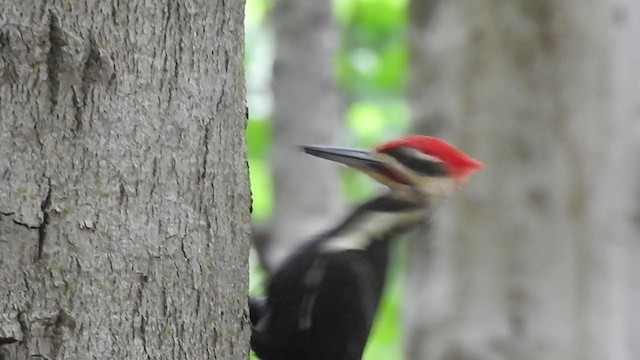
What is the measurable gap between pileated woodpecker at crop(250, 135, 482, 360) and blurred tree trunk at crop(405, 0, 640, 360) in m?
1.38

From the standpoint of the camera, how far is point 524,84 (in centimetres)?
302

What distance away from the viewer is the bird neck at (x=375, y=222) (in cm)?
158

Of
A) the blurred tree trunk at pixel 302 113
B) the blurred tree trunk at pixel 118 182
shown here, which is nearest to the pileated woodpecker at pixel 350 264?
the blurred tree trunk at pixel 118 182

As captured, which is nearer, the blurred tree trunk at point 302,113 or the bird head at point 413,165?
the bird head at point 413,165

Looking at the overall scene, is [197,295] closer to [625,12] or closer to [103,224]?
[103,224]

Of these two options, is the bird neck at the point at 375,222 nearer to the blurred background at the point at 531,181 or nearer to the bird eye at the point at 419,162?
the bird eye at the point at 419,162

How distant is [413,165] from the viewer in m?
1.65

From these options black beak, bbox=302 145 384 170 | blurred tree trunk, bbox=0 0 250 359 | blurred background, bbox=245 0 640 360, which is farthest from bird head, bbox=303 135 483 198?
blurred background, bbox=245 0 640 360

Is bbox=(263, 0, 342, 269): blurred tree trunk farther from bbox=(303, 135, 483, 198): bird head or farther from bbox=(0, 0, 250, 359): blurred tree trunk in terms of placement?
bbox=(0, 0, 250, 359): blurred tree trunk

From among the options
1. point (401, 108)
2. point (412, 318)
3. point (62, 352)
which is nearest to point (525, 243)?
point (412, 318)

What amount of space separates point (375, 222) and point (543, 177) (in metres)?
1.52

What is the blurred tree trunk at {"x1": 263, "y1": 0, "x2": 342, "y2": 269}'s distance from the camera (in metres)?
3.69

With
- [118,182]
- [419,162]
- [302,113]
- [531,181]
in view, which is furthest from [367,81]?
[118,182]

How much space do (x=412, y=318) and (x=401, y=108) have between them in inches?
124
